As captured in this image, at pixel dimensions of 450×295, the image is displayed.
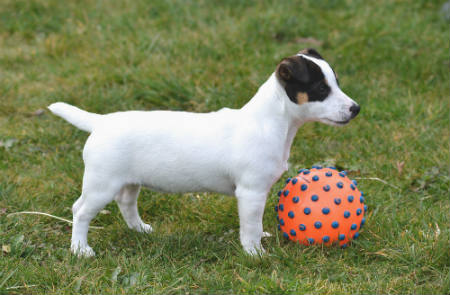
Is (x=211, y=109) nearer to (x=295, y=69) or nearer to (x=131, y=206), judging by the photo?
(x=131, y=206)

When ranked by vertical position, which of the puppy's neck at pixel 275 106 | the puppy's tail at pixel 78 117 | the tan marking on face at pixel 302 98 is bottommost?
the puppy's tail at pixel 78 117

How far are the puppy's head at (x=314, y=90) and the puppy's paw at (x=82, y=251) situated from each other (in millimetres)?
1559

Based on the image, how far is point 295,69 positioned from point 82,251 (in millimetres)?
1727

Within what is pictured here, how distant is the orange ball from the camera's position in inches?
133

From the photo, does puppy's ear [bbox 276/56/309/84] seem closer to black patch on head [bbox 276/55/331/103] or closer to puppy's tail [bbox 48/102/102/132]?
black patch on head [bbox 276/55/331/103]

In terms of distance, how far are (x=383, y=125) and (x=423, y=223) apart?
1.67 metres

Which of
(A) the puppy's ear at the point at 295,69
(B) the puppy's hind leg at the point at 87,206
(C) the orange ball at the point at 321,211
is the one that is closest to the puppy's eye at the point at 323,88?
(A) the puppy's ear at the point at 295,69

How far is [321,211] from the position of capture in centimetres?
337

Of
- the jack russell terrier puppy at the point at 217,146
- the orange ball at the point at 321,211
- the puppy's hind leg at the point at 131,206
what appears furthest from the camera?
the puppy's hind leg at the point at 131,206

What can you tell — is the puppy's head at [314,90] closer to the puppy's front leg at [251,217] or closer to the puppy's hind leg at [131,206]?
the puppy's front leg at [251,217]

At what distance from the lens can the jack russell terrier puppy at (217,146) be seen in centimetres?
326

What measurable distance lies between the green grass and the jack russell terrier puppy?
15.5 inches

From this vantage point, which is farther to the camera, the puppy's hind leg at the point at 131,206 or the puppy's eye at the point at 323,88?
the puppy's hind leg at the point at 131,206

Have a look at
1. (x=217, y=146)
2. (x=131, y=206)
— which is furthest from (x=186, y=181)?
(x=131, y=206)
